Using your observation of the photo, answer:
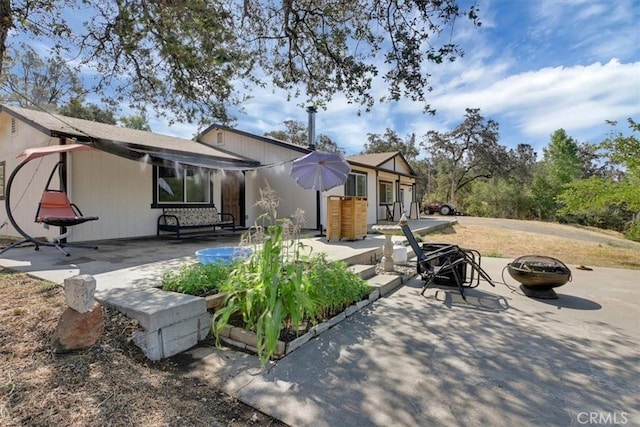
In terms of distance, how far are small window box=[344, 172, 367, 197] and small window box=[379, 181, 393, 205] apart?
8.46 ft

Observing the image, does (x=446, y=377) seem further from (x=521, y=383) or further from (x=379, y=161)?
(x=379, y=161)

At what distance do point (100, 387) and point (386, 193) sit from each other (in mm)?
15703

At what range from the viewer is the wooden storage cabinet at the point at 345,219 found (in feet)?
26.1

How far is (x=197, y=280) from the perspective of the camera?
129 inches

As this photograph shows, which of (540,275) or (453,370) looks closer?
(453,370)

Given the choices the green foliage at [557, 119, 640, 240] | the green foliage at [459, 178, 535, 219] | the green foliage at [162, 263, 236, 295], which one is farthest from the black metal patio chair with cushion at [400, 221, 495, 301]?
the green foliage at [459, 178, 535, 219]

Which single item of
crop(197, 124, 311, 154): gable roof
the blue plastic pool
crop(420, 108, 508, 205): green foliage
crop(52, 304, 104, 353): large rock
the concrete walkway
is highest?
crop(420, 108, 508, 205): green foliage

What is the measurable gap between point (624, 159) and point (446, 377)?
28.1ft

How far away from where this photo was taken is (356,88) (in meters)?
5.97

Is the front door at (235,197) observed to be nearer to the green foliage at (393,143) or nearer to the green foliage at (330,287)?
the green foliage at (330,287)

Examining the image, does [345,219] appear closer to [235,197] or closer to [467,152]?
[235,197]

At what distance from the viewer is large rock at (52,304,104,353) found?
2330 mm

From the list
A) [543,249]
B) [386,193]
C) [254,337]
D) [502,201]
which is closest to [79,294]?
[254,337]

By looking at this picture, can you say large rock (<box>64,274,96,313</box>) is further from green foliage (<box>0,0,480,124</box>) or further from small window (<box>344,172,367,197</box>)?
small window (<box>344,172,367,197</box>)
